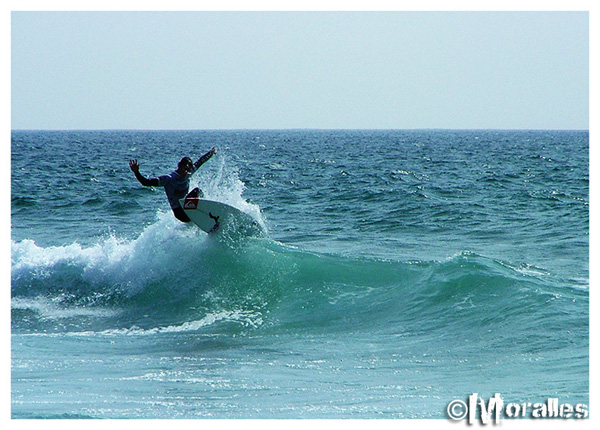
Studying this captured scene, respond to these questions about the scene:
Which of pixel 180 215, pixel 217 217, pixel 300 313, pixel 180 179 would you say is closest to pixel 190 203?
pixel 180 215

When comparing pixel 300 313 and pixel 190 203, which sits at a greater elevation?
pixel 190 203

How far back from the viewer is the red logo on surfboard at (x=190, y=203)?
1148 cm

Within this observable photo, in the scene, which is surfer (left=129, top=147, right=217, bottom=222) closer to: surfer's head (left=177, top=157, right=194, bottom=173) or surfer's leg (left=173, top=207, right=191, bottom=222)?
surfer's head (left=177, top=157, right=194, bottom=173)

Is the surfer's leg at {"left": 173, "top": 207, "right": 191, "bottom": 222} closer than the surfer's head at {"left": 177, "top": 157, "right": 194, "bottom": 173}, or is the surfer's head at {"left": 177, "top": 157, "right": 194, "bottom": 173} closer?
the surfer's head at {"left": 177, "top": 157, "right": 194, "bottom": 173}

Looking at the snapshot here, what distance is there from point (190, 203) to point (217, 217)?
0.69 meters

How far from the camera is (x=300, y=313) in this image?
35.7 feet

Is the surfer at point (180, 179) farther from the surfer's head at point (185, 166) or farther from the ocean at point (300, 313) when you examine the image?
the ocean at point (300, 313)

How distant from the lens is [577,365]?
7.87m

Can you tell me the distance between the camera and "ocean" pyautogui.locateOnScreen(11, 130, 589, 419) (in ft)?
23.0

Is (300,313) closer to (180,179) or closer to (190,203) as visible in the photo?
(190,203)

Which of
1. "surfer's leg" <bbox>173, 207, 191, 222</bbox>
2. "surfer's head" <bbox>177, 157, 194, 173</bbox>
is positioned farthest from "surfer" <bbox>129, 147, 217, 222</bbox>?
"surfer's leg" <bbox>173, 207, 191, 222</bbox>

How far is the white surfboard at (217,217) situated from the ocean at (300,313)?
240mm

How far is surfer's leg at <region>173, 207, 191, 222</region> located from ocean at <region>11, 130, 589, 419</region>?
0.80 meters

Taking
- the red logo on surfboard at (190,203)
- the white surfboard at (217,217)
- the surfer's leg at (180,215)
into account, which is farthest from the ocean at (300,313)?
the red logo on surfboard at (190,203)
